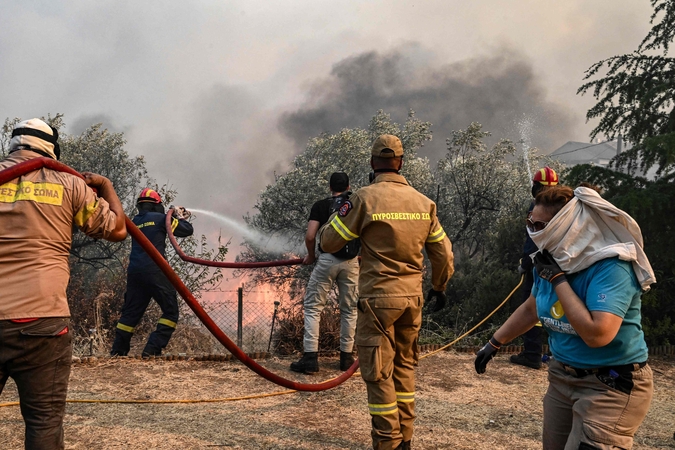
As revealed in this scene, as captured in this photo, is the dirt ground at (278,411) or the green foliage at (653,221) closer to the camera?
the dirt ground at (278,411)

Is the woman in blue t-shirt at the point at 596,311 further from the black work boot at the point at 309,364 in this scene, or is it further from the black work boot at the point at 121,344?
the black work boot at the point at 121,344

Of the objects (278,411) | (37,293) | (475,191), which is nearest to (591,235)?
(37,293)

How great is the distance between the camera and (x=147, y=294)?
5941mm

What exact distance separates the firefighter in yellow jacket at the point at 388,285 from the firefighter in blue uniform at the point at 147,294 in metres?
2.95

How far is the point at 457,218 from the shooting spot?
47.9 ft

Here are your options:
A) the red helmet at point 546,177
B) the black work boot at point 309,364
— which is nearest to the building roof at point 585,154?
the red helmet at point 546,177

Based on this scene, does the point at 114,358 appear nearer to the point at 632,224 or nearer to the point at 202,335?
the point at 202,335

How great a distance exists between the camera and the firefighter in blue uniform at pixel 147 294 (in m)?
5.80

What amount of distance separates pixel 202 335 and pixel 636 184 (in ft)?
23.4

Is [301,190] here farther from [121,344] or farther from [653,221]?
[653,221]

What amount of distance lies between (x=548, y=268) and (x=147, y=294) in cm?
482

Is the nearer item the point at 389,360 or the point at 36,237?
the point at 36,237

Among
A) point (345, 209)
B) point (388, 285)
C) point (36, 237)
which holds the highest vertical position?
point (345, 209)

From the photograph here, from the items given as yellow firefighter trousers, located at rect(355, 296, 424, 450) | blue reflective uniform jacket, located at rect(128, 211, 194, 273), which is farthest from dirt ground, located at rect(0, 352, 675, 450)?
blue reflective uniform jacket, located at rect(128, 211, 194, 273)
